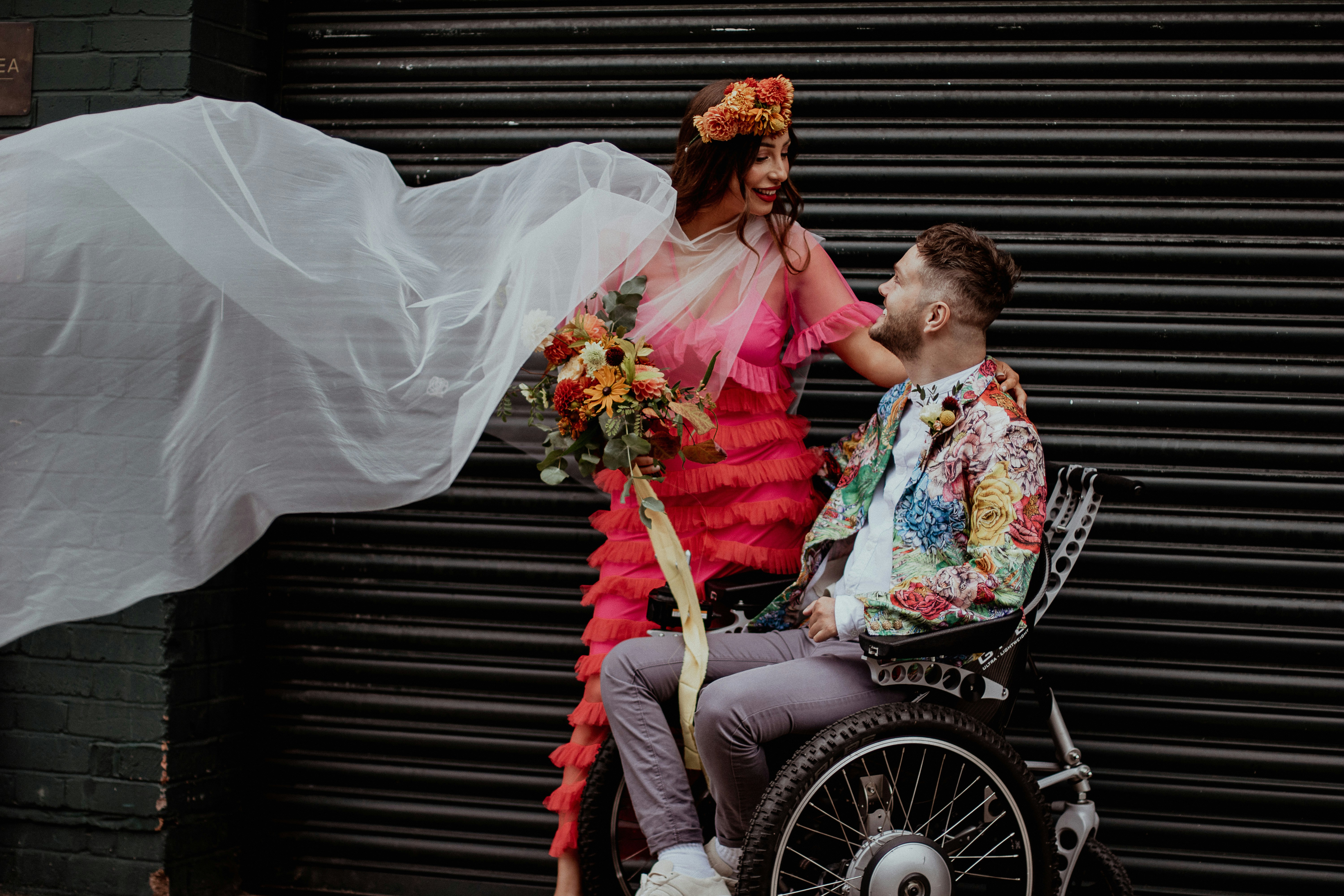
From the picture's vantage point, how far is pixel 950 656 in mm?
2311

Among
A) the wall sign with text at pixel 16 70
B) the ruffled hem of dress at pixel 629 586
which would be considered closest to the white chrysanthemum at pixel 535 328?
the ruffled hem of dress at pixel 629 586

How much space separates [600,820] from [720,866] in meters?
0.39

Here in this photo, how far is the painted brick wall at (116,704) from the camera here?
338cm

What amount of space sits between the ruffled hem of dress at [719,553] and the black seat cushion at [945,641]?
55cm

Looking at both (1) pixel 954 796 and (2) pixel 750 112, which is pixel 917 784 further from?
(2) pixel 750 112

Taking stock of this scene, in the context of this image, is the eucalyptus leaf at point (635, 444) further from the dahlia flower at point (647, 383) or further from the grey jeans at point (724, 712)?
the grey jeans at point (724, 712)

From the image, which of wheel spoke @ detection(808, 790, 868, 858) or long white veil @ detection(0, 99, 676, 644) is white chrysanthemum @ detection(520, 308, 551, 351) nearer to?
long white veil @ detection(0, 99, 676, 644)

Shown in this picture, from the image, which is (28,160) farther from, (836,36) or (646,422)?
(836,36)

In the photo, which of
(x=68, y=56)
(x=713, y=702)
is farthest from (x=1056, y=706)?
(x=68, y=56)

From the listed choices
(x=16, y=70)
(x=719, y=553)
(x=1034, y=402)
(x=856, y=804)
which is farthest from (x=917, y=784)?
(x=16, y=70)

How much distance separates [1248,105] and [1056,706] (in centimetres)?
208

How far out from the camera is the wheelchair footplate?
2201mm

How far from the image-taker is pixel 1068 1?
339 cm

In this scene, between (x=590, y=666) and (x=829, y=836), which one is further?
(x=590, y=666)
